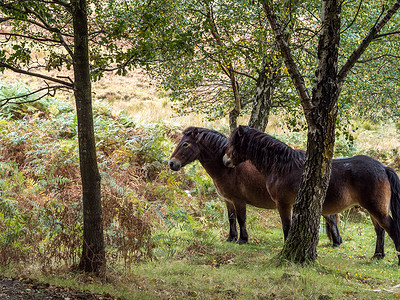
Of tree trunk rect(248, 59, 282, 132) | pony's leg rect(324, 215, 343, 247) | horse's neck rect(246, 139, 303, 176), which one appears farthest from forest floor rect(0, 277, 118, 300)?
tree trunk rect(248, 59, 282, 132)

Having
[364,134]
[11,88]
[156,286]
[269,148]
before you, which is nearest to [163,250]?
[156,286]

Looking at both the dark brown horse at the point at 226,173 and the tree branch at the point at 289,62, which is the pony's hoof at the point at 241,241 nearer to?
the dark brown horse at the point at 226,173

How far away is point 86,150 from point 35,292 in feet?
5.36

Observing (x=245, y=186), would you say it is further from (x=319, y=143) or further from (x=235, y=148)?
(x=319, y=143)

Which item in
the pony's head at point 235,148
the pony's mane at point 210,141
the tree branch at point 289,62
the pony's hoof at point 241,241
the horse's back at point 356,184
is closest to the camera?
the tree branch at point 289,62

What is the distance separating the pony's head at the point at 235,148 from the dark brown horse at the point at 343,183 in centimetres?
18

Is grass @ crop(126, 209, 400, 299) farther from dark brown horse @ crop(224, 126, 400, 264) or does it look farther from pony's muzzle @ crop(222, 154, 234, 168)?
pony's muzzle @ crop(222, 154, 234, 168)

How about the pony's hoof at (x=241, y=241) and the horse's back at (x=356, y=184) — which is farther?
the pony's hoof at (x=241, y=241)

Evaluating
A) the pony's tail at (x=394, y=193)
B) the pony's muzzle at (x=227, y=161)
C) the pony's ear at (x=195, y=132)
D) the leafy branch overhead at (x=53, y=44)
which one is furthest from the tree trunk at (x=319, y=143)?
the pony's ear at (x=195, y=132)

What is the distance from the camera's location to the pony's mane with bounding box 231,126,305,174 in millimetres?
7078

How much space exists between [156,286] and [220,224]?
4837 millimetres

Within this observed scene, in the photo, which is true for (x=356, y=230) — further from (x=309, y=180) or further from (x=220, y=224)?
(x=309, y=180)

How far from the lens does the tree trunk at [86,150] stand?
177 inches

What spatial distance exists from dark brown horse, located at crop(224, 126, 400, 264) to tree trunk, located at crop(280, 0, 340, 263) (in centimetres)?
110
